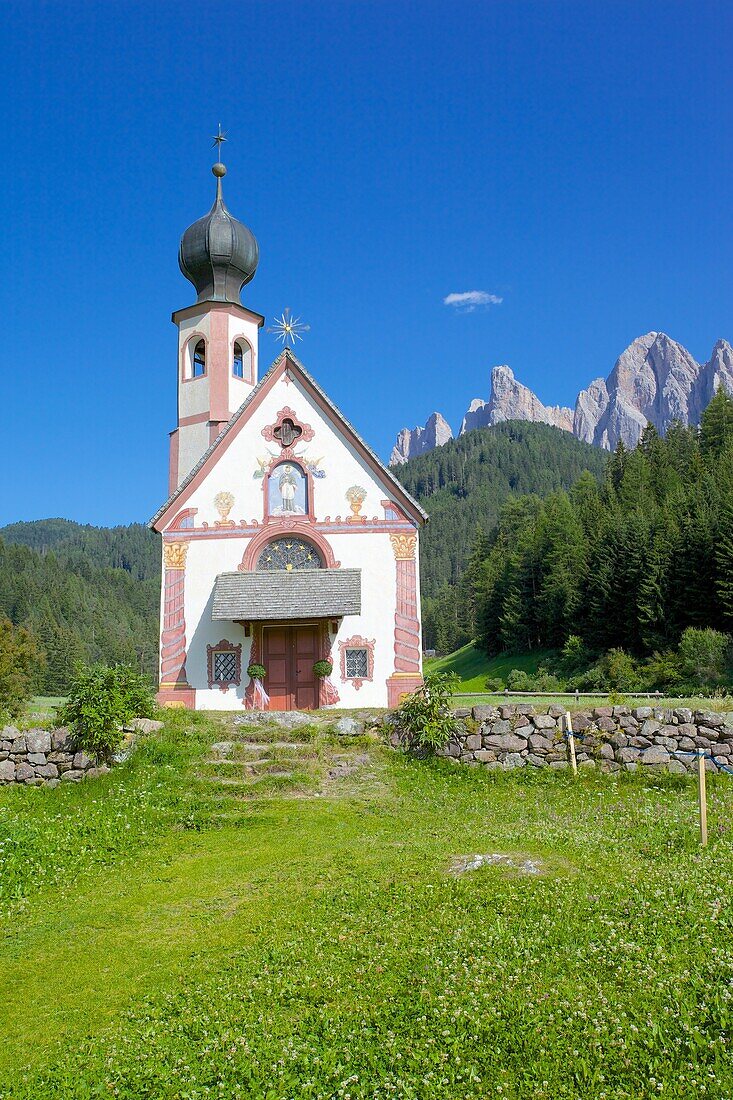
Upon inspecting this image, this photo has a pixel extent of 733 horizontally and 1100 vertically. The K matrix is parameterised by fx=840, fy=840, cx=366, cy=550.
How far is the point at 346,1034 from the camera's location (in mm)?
6535

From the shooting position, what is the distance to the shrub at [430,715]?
17688 millimetres

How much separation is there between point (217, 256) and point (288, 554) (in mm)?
13275

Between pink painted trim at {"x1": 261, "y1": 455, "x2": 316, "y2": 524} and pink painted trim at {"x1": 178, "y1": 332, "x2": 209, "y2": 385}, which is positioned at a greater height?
pink painted trim at {"x1": 178, "y1": 332, "x2": 209, "y2": 385}

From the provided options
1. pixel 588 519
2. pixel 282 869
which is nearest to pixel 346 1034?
pixel 282 869

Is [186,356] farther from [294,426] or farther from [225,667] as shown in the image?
[225,667]

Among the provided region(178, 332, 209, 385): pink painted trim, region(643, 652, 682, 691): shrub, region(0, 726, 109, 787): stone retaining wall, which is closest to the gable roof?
region(178, 332, 209, 385): pink painted trim

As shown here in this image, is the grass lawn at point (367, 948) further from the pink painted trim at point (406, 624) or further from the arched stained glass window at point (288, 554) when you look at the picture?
the arched stained glass window at point (288, 554)

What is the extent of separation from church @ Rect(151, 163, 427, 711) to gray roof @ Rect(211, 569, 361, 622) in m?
0.04

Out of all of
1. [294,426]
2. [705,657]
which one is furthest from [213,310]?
[705,657]

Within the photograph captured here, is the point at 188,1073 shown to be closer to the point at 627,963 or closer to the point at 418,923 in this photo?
the point at 418,923

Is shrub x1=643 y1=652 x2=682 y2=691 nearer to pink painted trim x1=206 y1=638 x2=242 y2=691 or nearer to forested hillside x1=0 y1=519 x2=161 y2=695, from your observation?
pink painted trim x1=206 y1=638 x2=242 y2=691

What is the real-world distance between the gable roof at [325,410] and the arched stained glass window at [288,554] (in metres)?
3.17

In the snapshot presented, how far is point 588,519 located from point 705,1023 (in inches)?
3630

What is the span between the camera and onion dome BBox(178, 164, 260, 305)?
32.6 meters
